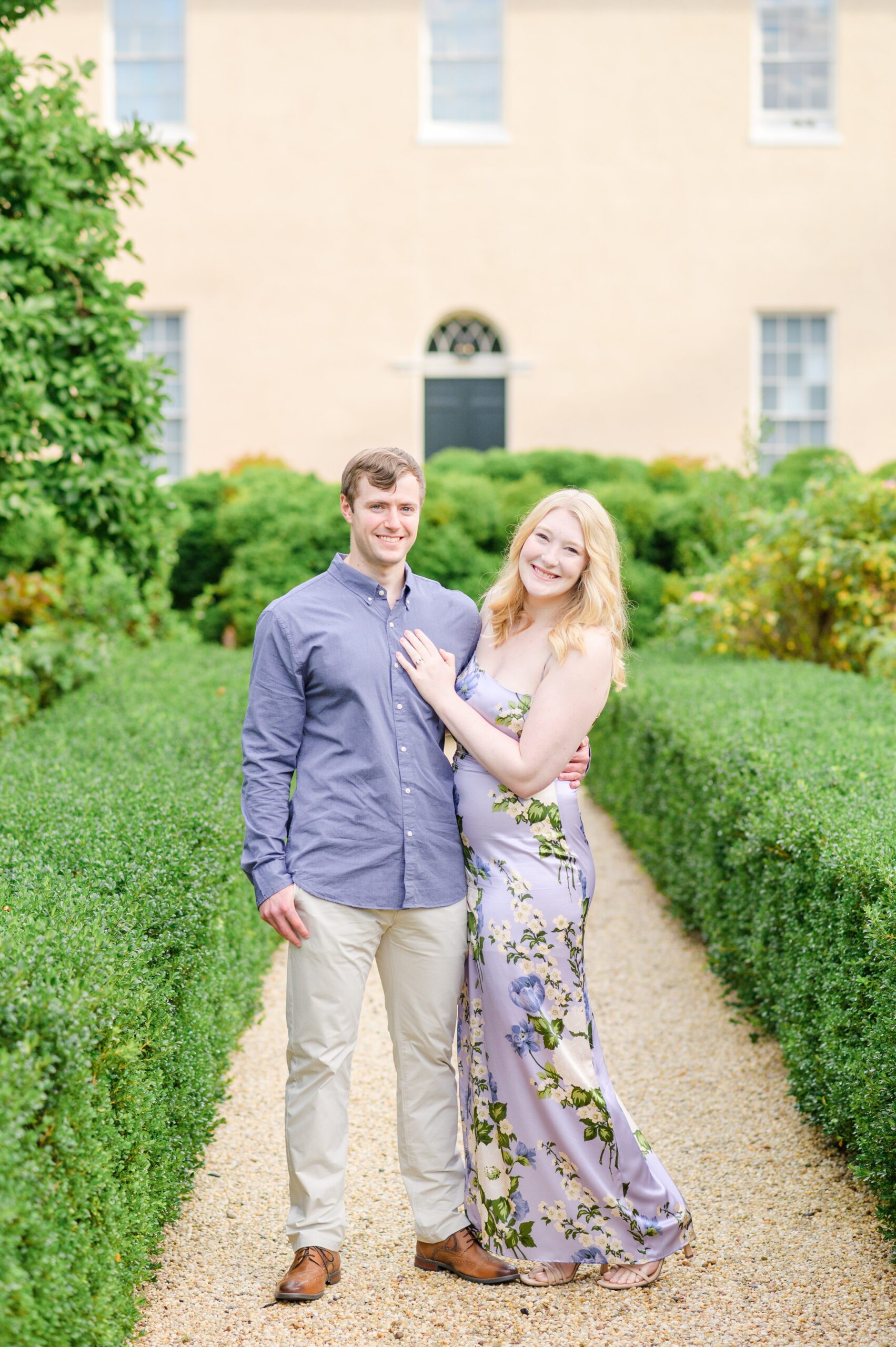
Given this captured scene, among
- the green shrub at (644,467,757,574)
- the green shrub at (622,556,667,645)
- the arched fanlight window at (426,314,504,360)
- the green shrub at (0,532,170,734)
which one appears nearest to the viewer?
the green shrub at (0,532,170,734)

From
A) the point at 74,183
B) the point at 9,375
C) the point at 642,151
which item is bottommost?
the point at 9,375

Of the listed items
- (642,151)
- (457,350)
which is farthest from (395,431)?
(642,151)

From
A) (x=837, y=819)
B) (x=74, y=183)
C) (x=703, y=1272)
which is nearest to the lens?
(x=703, y=1272)

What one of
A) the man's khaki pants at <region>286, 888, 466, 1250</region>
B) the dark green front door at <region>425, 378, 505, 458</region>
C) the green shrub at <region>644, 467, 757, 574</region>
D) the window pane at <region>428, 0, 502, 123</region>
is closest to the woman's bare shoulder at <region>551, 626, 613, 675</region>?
the man's khaki pants at <region>286, 888, 466, 1250</region>

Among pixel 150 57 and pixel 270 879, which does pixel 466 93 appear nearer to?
pixel 150 57

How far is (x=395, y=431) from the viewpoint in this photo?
1435 cm

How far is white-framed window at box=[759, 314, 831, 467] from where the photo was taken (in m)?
14.5

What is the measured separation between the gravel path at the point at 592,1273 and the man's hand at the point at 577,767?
124cm

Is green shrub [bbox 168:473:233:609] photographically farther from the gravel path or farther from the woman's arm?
the woman's arm

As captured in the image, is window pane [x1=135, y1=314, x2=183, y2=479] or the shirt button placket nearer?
the shirt button placket

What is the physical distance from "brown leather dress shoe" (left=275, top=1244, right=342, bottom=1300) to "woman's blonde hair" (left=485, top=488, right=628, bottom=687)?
5.05 feet

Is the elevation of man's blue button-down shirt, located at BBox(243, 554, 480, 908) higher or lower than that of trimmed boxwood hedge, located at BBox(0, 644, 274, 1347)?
higher

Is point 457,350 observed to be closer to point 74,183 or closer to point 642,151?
point 642,151

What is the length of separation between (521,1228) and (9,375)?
14.2ft
